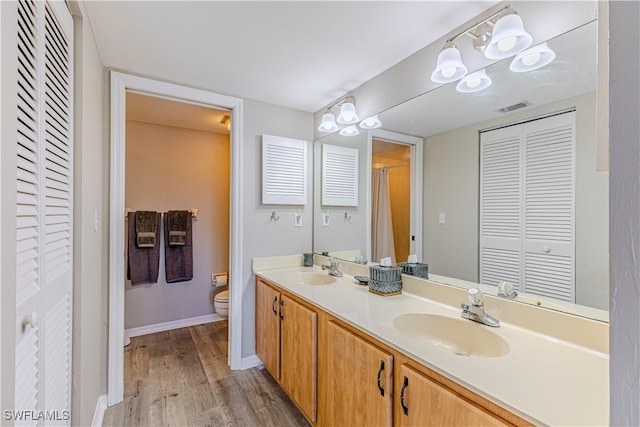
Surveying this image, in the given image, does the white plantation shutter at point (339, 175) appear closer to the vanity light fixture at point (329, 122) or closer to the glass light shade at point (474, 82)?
the vanity light fixture at point (329, 122)

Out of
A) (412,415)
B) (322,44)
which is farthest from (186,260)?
(412,415)

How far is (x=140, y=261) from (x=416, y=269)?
107 inches

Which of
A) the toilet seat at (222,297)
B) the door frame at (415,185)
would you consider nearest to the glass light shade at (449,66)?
the door frame at (415,185)

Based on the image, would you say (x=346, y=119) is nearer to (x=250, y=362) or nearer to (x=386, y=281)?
(x=386, y=281)

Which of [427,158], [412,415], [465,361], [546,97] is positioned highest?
[546,97]

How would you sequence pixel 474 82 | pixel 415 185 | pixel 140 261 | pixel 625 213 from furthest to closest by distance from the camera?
pixel 140 261
pixel 415 185
pixel 474 82
pixel 625 213

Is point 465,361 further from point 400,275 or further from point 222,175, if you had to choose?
point 222,175

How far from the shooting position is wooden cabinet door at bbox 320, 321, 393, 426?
1074 millimetres

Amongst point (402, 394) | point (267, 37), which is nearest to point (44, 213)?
point (267, 37)

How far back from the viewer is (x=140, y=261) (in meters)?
2.90

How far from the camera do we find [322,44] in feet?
5.17

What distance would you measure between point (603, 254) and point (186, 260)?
3261mm

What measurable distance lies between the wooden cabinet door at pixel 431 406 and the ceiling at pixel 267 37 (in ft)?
5.02

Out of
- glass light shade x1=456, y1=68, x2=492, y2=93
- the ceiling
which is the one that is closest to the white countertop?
glass light shade x1=456, y1=68, x2=492, y2=93
